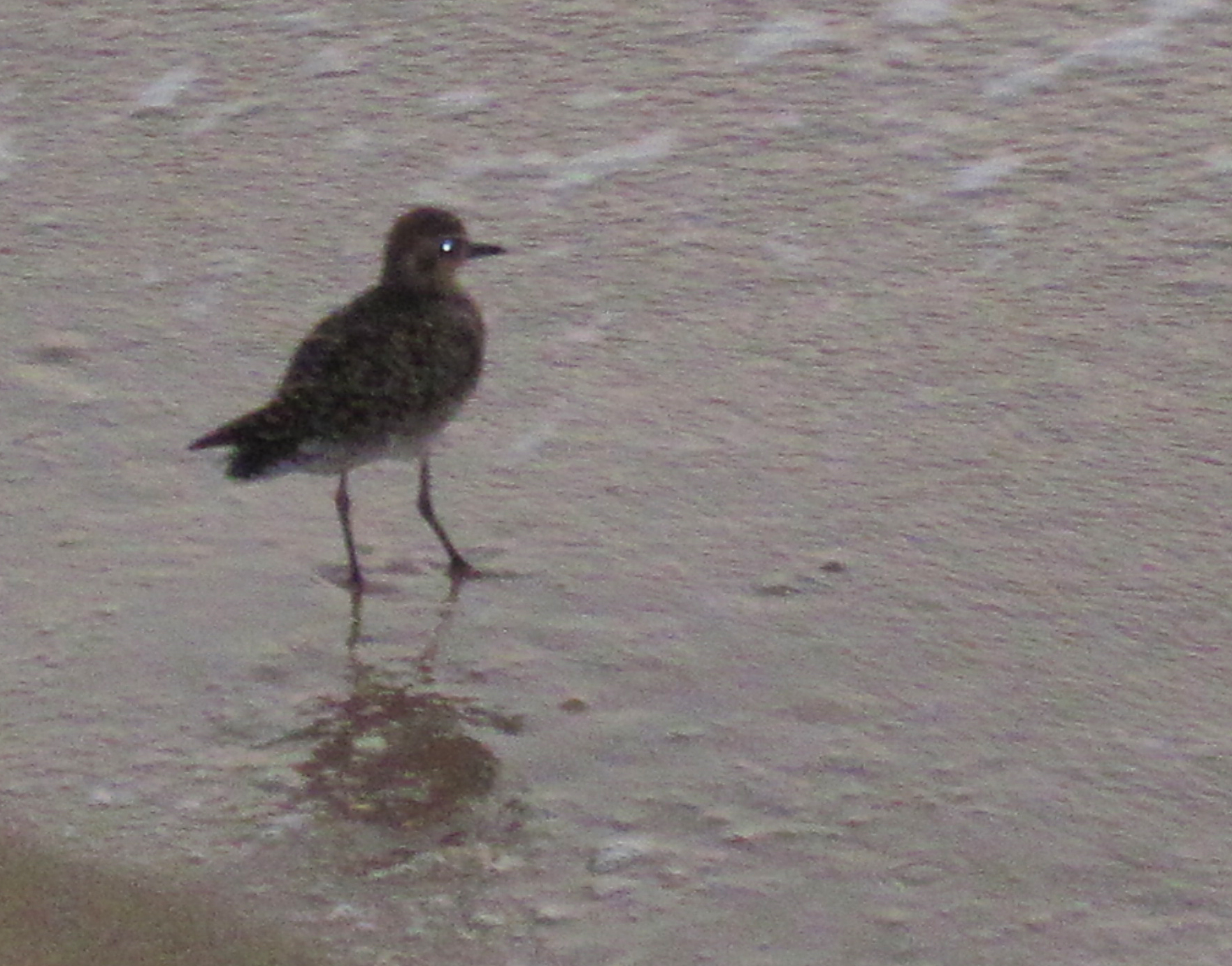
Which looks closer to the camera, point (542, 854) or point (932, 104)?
point (542, 854)

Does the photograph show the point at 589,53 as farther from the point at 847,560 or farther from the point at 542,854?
the point at 542,854

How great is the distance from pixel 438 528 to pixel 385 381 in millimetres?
571

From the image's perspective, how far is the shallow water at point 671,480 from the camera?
4.09 m

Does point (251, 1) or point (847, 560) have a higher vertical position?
point (251, 1)

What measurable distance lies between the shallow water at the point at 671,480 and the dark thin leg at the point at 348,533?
55 millimetres

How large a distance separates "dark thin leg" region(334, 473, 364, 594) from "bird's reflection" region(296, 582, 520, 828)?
0.28 metres

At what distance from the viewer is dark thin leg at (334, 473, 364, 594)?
518 centimetres

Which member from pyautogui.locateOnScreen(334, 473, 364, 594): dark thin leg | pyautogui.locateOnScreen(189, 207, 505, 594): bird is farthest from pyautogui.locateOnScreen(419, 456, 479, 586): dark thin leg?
pyautogui.locateOnScreen(334, 473, 364, 594): dark thin leg

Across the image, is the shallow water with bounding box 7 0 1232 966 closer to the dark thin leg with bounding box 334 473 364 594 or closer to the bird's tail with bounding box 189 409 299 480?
the dark thin leg with bounding box 334 473 364 594

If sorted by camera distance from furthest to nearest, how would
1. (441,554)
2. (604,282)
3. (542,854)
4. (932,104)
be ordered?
(932,104), (604,282), (441,554), (542,854)

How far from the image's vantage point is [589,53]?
7426 mm

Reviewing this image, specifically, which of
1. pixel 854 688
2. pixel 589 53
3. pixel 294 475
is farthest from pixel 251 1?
pixel 854 688

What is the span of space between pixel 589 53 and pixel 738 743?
351 cm

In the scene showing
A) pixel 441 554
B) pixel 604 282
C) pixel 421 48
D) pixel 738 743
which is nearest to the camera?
pixel 738 743
